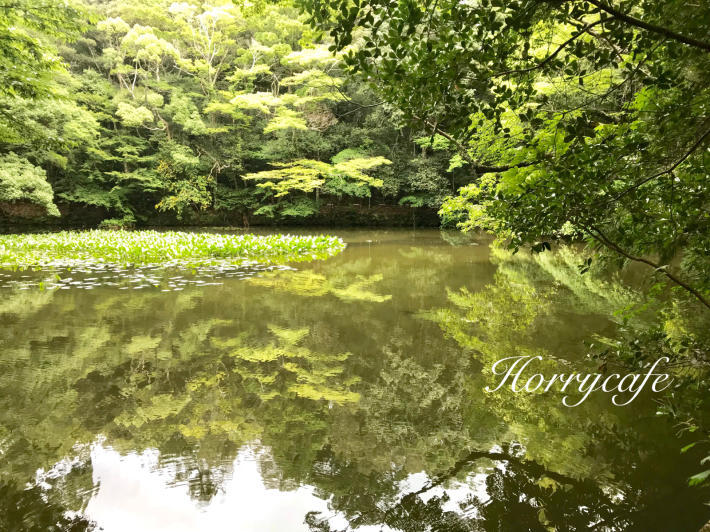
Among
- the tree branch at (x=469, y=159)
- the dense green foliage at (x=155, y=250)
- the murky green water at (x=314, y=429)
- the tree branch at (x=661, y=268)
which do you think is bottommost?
the dense green foliage at (x=155, y=250)

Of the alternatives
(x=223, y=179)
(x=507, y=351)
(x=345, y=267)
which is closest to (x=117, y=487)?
(x=507, y=351)

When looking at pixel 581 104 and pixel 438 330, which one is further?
pixel 438 330

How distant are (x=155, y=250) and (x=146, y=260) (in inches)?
26.5

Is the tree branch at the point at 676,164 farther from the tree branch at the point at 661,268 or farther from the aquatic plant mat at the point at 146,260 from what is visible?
the aquatic plant mat at the point at 146,260

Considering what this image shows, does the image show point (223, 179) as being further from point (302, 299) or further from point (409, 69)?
point (409, 69)

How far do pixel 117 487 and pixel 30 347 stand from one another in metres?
3.15

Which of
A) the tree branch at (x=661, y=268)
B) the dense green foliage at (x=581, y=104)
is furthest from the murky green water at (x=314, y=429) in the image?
the tree branch at (x=661, y=268)

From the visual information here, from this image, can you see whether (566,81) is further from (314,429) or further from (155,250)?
(155,250)

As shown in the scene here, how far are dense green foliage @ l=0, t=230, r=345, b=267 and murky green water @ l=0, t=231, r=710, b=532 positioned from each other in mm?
5441

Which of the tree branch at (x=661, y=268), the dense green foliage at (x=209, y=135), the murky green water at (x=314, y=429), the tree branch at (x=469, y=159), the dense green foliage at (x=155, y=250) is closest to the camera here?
the tree branch at (x=661, y=268)

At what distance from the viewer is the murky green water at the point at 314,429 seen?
7.56 ft

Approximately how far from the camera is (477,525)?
219 centimetres

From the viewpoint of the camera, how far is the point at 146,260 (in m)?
11.1

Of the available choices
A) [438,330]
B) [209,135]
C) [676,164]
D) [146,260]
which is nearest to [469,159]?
[676,164]
